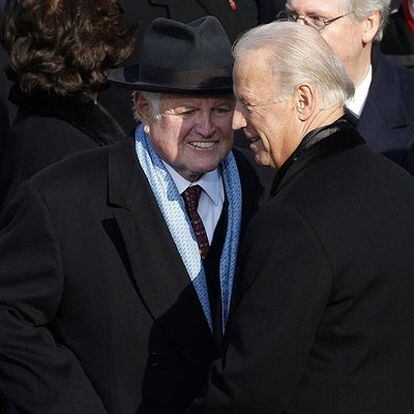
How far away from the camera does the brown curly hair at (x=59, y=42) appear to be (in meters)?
3.69

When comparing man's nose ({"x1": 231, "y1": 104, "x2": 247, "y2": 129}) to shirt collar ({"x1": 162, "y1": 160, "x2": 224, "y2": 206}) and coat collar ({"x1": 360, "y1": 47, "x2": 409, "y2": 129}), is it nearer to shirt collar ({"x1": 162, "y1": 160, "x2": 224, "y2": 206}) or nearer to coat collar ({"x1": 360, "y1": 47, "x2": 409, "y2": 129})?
shirt collar ({"x1": 162, "y1": 160, "x2": 224, "y2": 206})

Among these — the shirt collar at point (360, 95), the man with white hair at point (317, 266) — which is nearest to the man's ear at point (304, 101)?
the man with white hair at point (317, 266)

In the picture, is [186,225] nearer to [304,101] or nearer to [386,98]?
[304,101]

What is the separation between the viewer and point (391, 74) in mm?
4016

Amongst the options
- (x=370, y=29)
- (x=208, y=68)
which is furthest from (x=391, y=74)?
(x=208, y=68)

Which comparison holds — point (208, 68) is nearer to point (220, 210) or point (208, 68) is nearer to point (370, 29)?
point (220, 210)

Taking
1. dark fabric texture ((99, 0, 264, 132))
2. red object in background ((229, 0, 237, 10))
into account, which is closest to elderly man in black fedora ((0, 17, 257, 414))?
dark fabric texture ((99, 0, 264, 132))

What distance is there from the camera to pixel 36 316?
3.22 meters

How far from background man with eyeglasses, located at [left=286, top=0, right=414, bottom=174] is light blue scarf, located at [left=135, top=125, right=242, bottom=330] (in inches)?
28.4

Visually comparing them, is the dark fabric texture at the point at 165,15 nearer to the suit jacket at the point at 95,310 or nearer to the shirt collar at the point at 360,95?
the shirt collar at the point at 360,95

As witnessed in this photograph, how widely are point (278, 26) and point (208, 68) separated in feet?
1.75

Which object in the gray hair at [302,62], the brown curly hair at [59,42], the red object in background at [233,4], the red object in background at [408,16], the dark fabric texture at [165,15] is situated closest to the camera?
the gray hair at [302,62]

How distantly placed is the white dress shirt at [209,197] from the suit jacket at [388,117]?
69 centimetres

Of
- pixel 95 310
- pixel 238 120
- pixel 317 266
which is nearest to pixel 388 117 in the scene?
pixel 238 120
